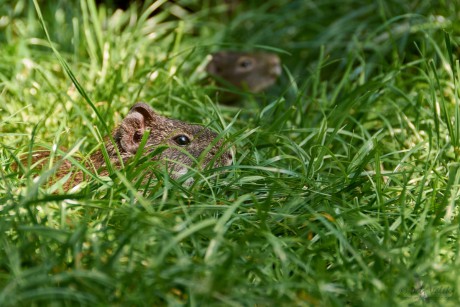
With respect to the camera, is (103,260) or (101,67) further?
(101,67)

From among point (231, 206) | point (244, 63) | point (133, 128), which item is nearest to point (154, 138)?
point (133, 128)

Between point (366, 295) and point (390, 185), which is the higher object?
point (366, 295)

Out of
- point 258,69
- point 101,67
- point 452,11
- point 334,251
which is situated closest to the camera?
point 334,251

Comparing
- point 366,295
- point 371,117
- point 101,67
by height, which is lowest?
point 371,117

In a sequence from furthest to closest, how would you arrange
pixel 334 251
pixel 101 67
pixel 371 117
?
1. pixel 101 67
2. pixel 371 117
3. pixel 334 251

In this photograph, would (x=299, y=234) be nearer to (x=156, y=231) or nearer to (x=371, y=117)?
(x=156, y=231)

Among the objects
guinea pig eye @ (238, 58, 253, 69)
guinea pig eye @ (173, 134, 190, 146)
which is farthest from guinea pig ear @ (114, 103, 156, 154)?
guinea pig eye @ (238, 58, 253, 69)

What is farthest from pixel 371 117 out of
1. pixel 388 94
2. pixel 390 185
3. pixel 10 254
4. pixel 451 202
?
pixel 10 254

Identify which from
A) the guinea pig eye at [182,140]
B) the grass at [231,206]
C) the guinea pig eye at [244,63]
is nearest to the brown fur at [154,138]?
the guinea pig eye at [182,140]
